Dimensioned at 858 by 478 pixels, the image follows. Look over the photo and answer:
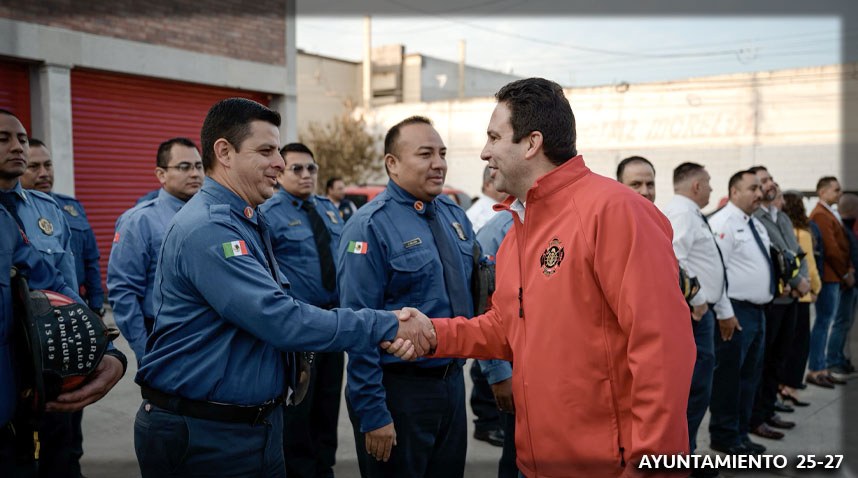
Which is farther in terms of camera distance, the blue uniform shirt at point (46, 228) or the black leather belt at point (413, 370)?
the blue uniform shirt at point (46, 228)

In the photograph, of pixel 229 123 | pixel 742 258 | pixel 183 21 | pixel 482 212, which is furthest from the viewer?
pixel 183 21

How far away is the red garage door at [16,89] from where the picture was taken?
9398mm

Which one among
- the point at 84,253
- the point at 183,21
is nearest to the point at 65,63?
the point at 183,21

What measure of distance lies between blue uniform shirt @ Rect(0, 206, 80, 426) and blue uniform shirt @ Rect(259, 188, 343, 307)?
7.20 ft

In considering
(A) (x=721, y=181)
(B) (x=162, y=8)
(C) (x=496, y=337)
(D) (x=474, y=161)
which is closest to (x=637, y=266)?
(C) (x=496, y=337)

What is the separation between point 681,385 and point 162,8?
11302mm

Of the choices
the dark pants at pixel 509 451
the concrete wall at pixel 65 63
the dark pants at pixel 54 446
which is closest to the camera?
the dark pants at pixel 509 451

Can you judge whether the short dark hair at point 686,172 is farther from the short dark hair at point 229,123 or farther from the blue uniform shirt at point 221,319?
the short dark hair at point 229,123

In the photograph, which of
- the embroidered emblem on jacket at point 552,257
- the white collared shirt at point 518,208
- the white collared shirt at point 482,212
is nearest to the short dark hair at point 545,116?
the white collared shirt at point 518,208

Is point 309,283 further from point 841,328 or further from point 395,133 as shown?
point 841,328

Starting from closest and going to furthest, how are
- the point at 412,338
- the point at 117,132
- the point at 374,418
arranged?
the point at 412,338 → the point at 374,418 → the point at 117,132

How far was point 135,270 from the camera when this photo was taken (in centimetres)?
423

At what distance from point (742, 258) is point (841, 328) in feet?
11.8

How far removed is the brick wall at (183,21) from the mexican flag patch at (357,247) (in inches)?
340
